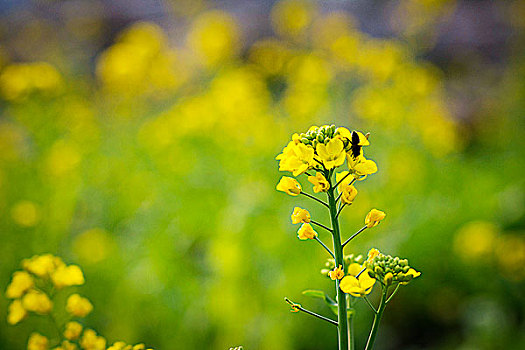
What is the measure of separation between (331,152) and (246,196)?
173cm

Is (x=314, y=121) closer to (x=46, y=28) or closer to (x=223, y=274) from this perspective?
(x=223, y=274)

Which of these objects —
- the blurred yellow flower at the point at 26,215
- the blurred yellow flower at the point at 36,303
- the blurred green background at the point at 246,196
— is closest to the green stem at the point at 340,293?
the blurred yellow flower at the point at 36,303

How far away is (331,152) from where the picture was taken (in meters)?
0.78

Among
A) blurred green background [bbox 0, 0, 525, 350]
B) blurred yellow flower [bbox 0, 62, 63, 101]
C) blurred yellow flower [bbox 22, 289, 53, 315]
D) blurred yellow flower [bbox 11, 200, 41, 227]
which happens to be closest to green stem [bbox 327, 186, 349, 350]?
blurred yellow flower [bbox 22, 289, 53, 315]

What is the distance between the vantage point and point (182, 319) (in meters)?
2.00

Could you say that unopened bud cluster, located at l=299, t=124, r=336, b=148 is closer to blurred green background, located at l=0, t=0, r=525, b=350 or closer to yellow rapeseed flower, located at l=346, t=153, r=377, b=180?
yellow rapeseed flower, located at l=346, t=153, r=377, b=180

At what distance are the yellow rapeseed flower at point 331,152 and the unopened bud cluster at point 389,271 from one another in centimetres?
17

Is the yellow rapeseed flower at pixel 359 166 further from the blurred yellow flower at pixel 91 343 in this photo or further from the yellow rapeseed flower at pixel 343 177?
the blurred yellow flower at pixel 91 343

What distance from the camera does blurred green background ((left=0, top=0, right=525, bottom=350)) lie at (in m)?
2.03

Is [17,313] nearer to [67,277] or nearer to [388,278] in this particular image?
[67,277]

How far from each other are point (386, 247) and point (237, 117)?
4.54ft

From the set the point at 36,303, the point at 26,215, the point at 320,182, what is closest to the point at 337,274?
the point at 320,182

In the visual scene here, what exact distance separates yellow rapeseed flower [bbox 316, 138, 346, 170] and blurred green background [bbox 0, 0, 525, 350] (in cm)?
120

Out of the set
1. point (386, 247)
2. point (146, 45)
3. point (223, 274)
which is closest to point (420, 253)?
point (386, 247)
